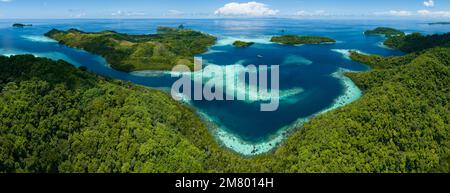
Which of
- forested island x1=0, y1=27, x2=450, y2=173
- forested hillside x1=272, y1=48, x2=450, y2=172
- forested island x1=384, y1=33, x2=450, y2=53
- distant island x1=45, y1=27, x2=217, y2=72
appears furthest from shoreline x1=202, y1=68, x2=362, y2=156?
forested island x1=384, y1=33, x2=450, y2=53

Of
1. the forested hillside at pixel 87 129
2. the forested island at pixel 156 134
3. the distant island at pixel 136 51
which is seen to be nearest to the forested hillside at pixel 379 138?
the forested island at pixel 156 134

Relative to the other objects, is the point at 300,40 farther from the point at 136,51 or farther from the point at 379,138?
the point at 379,138

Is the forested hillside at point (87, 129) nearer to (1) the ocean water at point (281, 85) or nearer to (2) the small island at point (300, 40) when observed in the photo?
(1) the ocean water at point (281, 85)

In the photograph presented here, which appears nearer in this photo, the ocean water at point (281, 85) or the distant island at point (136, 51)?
the ocean water at point (281, 85)

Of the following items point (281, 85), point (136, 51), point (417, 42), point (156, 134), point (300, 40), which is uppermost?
point (300, 40)

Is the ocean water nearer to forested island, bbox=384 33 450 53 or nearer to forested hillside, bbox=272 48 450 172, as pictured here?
forested island, bbox=384 33 450 53

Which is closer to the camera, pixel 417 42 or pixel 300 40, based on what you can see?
pixel 417 42

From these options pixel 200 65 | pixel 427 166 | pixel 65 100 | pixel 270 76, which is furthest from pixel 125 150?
pixel 200 65

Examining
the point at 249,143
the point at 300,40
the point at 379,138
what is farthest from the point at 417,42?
the point at 249,143
